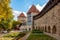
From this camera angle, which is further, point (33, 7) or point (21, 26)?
point (21, 26)

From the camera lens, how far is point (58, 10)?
10000mm

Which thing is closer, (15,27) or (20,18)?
(15,27)

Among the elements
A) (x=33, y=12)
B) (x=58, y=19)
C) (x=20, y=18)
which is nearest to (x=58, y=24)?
(x=58, y=19)

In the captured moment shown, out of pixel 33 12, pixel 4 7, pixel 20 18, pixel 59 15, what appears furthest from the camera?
pixel 20 18

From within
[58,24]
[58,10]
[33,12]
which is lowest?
[58,24]

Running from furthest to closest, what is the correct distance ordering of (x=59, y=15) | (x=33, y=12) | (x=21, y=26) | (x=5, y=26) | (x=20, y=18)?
1. (x=20, y=18)
2. (x=21, y=26)
3. (x=33, y=12)
4. (x=5, y=26)
5. (x=59, y=15)

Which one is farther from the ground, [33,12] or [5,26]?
[33,12]

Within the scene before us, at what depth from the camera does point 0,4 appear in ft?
59.3

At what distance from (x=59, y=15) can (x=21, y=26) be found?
90.2 meters

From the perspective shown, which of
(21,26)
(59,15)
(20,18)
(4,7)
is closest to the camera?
(59,15)

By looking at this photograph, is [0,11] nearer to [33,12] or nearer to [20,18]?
[33,12]

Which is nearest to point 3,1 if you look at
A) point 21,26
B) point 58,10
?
point 58,10

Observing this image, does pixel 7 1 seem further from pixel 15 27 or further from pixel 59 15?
pixel 15 27

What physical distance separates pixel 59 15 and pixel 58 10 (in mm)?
348
